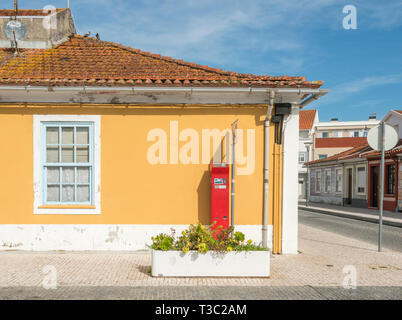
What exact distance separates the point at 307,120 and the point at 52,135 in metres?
47.5

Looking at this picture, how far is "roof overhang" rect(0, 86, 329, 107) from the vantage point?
7.51 m

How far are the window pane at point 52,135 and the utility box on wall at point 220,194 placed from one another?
11.5 ft

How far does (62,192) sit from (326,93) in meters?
6.10

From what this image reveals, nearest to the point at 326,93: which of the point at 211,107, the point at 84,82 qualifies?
the point at 211,107

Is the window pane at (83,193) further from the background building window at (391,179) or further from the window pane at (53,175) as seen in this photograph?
the background building window at (391,179)

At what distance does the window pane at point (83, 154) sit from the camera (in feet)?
25.8

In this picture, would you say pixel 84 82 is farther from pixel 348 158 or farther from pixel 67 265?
pixel 348 158

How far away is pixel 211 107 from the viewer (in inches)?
308

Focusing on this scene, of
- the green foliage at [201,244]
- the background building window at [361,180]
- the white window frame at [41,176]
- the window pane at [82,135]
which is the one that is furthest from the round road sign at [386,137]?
the background building window at [361,180]

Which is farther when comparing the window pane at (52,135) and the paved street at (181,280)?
the window pane at (52,135)

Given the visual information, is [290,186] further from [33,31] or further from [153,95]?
[33,31]

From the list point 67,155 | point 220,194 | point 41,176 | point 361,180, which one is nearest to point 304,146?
point 361,180

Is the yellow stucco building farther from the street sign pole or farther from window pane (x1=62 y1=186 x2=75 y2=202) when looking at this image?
the street sign pole

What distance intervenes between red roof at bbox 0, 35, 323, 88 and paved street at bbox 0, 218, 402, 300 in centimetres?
359
